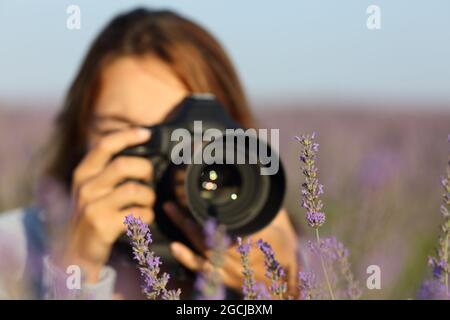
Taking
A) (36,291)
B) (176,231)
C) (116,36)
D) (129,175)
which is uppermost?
(116,36)

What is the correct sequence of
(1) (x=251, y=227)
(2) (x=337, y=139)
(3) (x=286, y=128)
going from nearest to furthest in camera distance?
(1) (x=251, y=227) → (2) (x=337, y=139) → (3) (x=286, y=128)

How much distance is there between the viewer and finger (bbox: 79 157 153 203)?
142 cm

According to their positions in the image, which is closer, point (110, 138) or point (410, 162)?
point (110, 138)

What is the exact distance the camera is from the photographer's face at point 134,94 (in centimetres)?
173

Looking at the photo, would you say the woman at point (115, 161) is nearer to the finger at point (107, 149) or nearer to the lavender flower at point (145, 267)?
the finger at point (107, 149)

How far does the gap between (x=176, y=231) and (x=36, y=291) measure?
1.14 ft

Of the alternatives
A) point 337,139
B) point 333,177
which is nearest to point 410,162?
point 333,177

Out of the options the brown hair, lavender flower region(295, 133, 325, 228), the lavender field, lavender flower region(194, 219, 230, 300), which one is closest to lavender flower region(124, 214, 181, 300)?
lavender flower region(194, 219, 230, 300)

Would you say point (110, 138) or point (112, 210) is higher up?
point (110, 138)

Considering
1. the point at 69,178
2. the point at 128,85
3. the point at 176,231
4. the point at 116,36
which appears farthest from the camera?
the point at 69,178

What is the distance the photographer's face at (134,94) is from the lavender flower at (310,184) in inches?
37.6

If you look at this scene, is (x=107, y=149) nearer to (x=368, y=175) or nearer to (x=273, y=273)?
(x=368, y=175)

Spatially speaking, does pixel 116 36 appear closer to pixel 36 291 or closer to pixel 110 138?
pixel 110 138

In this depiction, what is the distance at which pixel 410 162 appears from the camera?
317 centimetres
